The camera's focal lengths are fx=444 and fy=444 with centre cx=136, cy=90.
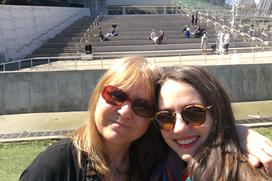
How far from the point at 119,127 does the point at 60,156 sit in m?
0.33

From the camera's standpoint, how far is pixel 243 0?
6031cm

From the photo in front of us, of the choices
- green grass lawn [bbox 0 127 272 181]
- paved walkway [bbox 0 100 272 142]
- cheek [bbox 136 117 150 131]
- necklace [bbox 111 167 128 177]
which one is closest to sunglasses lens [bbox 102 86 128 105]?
cheek [bbox 136 117 150 131]

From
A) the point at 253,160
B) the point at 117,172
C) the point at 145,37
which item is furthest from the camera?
the point at 145,37

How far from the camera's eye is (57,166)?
7.27 ft

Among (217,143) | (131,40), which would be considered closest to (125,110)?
(217,143)

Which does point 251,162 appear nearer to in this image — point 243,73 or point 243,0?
point 243,73

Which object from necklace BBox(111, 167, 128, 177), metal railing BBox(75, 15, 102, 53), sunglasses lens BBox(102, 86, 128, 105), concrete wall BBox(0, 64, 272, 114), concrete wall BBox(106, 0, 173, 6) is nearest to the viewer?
sunglasses lens BBox(102, 86, 128, 105)

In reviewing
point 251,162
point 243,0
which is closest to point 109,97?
point 251,162

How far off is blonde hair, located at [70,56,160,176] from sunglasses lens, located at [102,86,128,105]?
0.03 m

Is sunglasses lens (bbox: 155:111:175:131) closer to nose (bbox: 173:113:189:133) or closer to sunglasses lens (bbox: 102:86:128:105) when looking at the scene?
nose (bbox: 173:113:189:133)

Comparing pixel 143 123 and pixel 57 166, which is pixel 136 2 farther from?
pixel 57 166

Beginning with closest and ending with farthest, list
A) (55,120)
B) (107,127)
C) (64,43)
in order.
Answer: (107,127)
(55,120)
(64,43)

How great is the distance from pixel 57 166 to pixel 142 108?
519mm

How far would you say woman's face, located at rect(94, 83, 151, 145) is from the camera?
7.56ft
